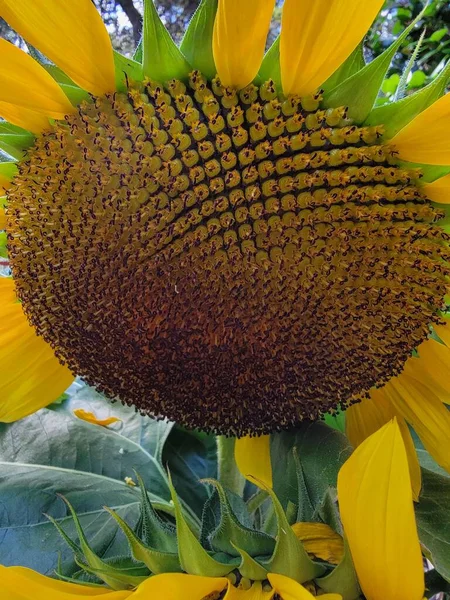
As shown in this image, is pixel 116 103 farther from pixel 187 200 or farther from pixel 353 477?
pixel 353 477

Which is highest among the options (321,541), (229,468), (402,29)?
(402,29)

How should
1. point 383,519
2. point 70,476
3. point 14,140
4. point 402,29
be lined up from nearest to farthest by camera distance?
point 383,519, point 14,140, point 70,476, point 402,29

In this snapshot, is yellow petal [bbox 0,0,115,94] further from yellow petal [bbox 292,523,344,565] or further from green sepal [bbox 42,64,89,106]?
yellow petal [bbox 292,523,344,565]

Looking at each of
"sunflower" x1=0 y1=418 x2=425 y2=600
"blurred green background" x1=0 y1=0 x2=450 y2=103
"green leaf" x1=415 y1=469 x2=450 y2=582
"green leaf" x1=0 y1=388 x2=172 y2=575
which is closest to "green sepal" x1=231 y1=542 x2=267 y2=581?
"sunflower" x1=0 y1=418 x2=425 y2=600

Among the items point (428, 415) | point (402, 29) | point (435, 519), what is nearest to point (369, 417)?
point (428, 415)

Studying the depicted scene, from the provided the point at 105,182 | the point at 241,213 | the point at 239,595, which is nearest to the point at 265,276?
the point at 241,213

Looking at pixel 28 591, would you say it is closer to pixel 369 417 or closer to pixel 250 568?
pixel 250 568
